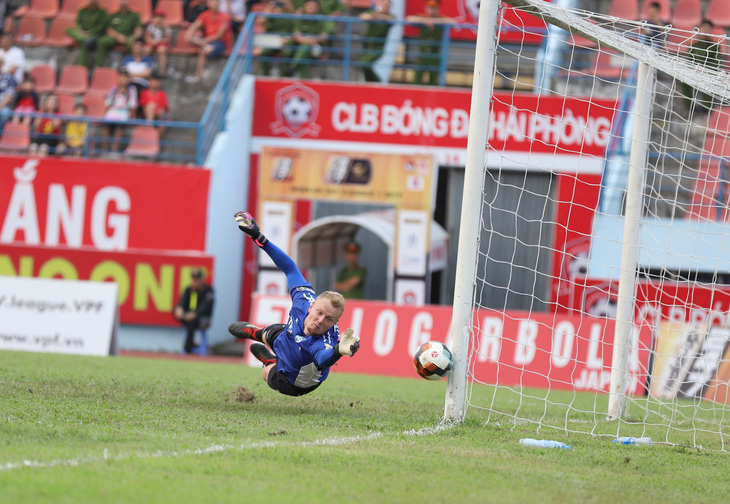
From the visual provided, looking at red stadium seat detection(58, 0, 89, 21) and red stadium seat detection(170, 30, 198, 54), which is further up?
red stadium seat detection(58, 0, 89, 21)

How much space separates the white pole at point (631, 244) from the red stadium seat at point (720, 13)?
43.6 ft

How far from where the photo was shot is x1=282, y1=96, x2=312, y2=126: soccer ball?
2066cm

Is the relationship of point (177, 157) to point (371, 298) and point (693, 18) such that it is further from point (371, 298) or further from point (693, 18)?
point (693, 18)

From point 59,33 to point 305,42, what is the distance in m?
6.52

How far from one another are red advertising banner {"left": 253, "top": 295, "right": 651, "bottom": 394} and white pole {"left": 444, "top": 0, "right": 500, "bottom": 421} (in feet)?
21.3

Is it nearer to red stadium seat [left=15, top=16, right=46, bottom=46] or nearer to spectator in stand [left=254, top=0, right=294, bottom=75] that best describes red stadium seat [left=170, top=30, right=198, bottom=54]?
spectator in stand [left=254, top=0, right=294, bottom=75]

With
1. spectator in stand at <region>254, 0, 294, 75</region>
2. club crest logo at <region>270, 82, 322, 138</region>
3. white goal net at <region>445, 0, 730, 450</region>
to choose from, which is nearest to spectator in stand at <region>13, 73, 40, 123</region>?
spectator in stand at <region>254, 0, 294, 75</region>

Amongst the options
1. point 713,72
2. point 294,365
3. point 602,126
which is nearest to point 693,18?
point 602,126

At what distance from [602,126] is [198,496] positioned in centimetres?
1697

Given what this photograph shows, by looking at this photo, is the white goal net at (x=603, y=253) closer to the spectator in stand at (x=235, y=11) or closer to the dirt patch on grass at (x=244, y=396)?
the dirt patch on grass at (x=244, y=396)

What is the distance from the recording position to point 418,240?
18.2m

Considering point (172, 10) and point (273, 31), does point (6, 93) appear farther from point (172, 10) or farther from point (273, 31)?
point (273, 31)

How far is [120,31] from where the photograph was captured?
2212 cm

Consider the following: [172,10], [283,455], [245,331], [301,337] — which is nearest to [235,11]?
[172,10]
